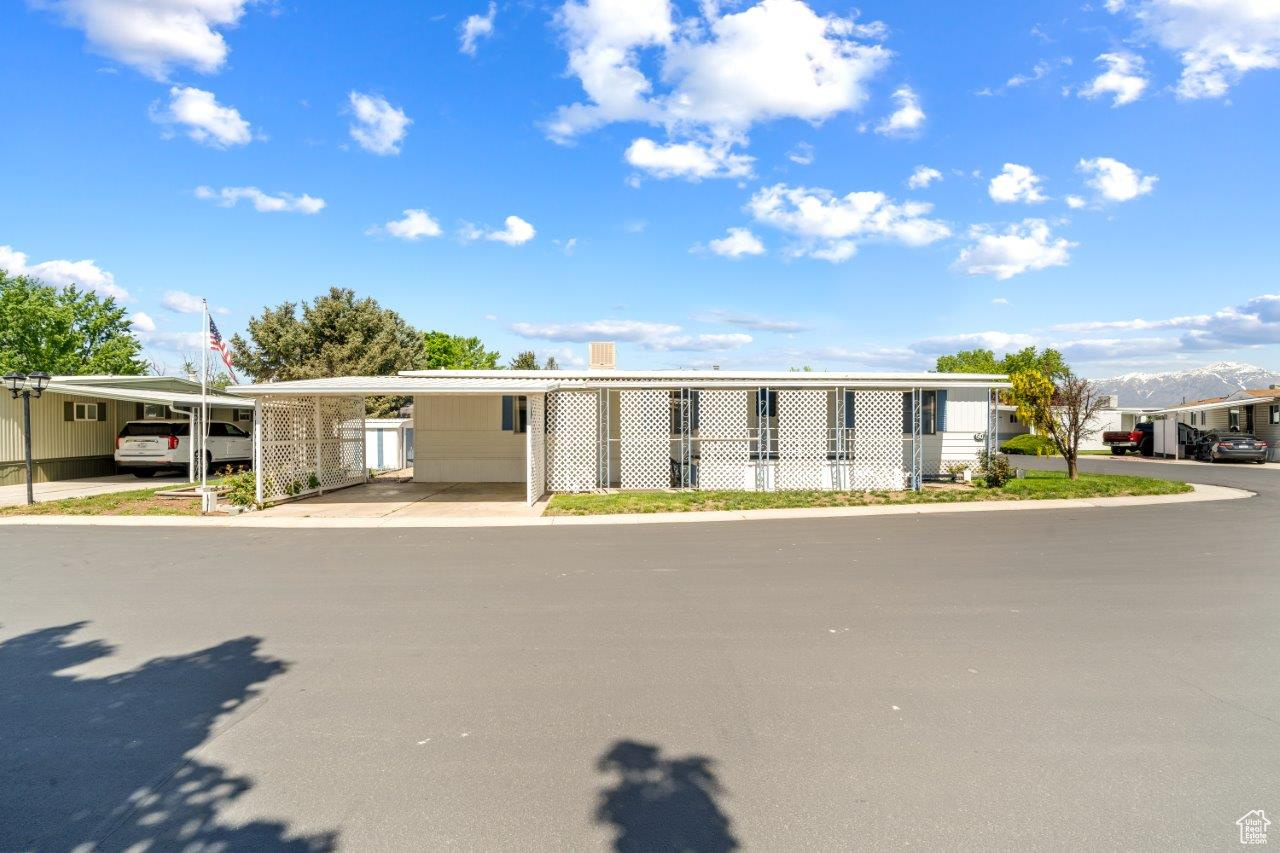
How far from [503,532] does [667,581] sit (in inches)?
168

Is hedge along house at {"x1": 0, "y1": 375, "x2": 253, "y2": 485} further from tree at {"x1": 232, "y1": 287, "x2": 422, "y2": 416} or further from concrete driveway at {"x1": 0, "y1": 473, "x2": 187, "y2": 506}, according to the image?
tree at {"x1": 232, "y1": 287, "x2": 422, "y2": 416}

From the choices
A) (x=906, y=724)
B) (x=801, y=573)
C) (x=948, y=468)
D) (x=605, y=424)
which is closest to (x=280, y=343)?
(x=605, y=424)

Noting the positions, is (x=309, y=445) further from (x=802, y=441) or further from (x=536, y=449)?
(x=802, y=441)

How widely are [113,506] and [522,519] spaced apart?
8083mm

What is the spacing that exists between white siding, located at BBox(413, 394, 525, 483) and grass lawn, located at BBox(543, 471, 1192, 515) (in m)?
3.79

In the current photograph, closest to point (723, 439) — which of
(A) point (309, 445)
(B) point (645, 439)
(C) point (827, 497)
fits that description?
(B) point (645, 439)

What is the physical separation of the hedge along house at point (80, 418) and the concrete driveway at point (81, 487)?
0.47 m

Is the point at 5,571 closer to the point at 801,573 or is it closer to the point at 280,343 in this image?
the point at 801,573

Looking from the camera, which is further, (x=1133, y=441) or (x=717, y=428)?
(x=1133, y=441)

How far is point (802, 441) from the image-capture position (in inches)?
620

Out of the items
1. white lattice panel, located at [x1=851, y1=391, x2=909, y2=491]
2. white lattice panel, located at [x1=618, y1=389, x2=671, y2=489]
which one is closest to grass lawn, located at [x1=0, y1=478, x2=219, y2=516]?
white lattice panel, located at [x1=618, y1=389, x2=671, y2=489]

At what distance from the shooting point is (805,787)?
121 inches

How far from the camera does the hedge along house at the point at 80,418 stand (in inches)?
663

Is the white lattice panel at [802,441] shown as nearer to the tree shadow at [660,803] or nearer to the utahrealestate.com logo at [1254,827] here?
the tree shadow at [660,803]
